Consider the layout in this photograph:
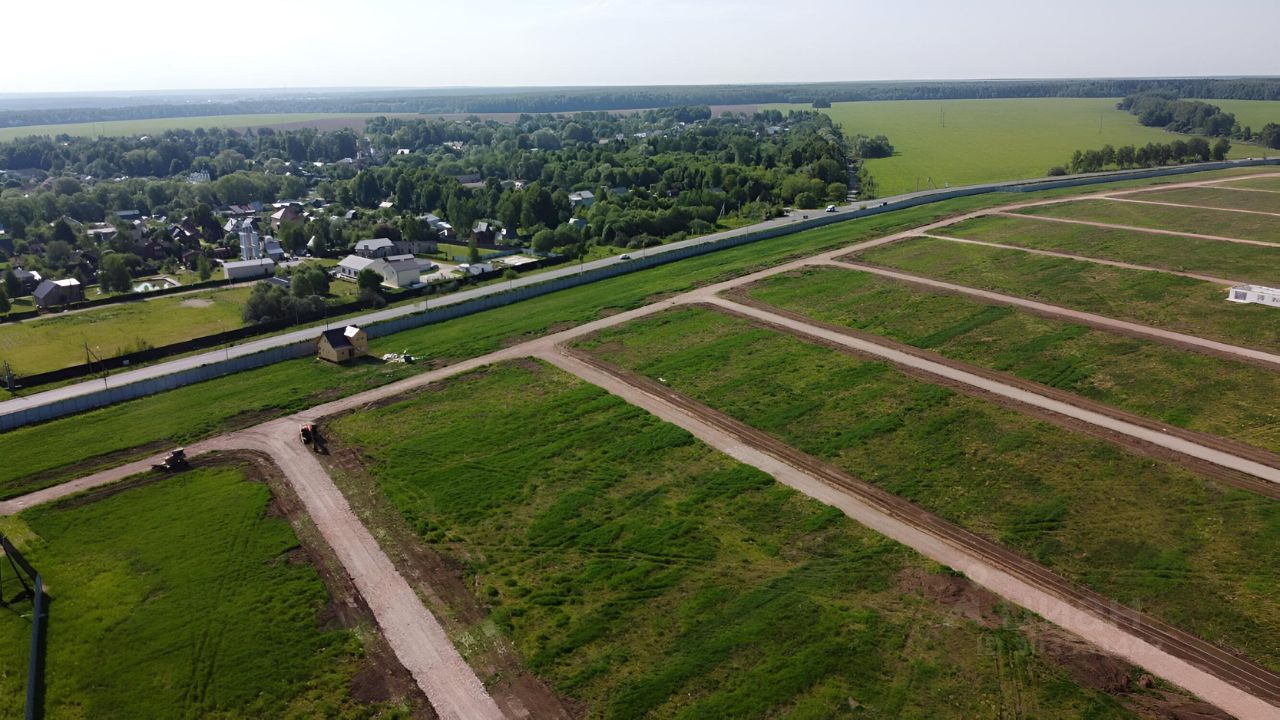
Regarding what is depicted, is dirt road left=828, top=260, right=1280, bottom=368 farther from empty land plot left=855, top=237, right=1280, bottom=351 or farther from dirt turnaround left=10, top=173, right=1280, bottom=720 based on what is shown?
empty land plot left=855, top=237, right=1280, bottom=351

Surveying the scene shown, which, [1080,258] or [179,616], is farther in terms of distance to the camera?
[1080,258]

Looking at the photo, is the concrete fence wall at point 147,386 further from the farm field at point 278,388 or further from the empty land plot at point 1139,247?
the empty land plot at point 1139,247

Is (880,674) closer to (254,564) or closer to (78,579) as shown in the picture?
(254,564)

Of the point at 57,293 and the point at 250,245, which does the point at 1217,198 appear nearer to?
the point at 250,245

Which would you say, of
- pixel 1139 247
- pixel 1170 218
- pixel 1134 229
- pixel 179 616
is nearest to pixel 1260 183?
pixel 1170 218

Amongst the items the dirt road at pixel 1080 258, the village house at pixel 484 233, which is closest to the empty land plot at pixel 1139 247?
the dirt road at pixel 1080 258

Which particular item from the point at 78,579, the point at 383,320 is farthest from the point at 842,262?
the point at 78,579

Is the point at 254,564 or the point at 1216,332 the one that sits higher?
the point at 1216,332
